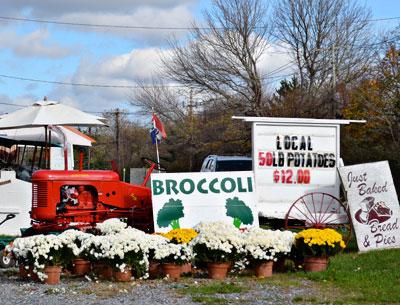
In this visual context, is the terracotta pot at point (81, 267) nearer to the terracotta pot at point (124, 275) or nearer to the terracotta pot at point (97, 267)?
the terracotta pot at point (97, 267)

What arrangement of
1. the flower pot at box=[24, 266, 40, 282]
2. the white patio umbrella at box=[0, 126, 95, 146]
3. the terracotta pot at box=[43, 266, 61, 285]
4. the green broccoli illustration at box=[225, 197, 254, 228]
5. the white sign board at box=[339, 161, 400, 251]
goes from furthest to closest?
1. the white patio umbrella at box=[0, 126, 95, 146]
2. the green broccoli illustration at box=[225, 197, 254, 228]
3. the white sign board at box=[339, 161, 400, 251]
4. the flower pot at box=[24, 266, 40, 282]
5. the terracotta pot at box=[43, 266, 61, 285]

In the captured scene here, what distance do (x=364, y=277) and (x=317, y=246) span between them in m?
0.79

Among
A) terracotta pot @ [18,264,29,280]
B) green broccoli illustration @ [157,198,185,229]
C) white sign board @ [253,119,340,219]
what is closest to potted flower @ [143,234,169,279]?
terracotta pot @ [18,264,29,280]

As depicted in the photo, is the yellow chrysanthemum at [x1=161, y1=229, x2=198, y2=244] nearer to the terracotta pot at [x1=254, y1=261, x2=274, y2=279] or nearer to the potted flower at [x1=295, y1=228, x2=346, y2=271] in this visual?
the terracotta pot at [x1=254, y1=261, x2=274, y2=279]

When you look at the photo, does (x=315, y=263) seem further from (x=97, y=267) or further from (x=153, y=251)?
(x=97, y=267)

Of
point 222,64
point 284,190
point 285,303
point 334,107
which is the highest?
point 222,64

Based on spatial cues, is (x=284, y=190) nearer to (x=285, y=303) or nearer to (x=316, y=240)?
(x=316, y=240)

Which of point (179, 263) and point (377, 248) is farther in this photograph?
point (377, 248)

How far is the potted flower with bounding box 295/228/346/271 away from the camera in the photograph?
10625 millimetres

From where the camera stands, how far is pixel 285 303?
8586 mm

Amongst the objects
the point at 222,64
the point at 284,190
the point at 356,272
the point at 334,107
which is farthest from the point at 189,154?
the point at 356,272

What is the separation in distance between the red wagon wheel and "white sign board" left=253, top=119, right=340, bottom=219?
128mm

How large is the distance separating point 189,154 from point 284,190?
29.7m

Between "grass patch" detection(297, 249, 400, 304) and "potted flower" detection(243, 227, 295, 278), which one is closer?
"grass patch" detection(297, 249, 400, 304)
